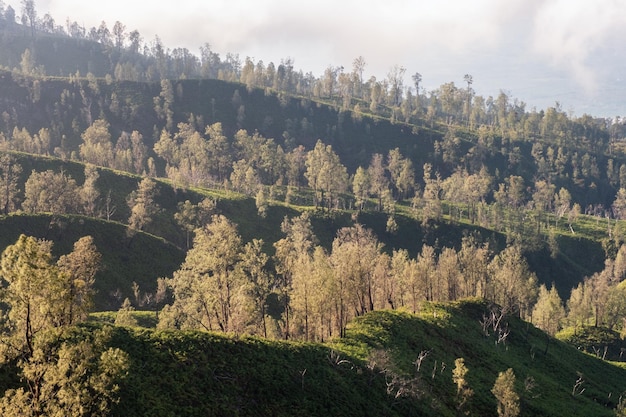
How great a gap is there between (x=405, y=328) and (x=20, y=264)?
222 feet

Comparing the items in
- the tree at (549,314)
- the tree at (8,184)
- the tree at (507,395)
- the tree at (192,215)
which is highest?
the tree at (8,184)

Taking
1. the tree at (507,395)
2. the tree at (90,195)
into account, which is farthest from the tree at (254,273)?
the tree at (90,195)

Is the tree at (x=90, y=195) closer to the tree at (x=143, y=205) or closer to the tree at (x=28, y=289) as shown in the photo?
the tree at (x=143, y=205)

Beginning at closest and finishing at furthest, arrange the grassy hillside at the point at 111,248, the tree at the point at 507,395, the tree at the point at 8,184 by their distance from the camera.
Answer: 1. the tree at the point at 507,395
2. the grassy hillside at the point at 111,248
3. the tree at the point at 8,184

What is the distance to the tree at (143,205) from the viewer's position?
519 feet

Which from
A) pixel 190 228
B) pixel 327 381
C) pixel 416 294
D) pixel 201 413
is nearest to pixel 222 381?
pixel 201 413

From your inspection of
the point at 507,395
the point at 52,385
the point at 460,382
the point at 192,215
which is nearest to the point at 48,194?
the point at 192,215

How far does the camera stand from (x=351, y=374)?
6175 cm

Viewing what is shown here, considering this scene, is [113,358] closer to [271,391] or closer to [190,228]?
[271,391]

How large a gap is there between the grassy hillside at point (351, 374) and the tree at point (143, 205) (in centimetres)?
10435

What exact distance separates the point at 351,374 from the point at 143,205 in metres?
124

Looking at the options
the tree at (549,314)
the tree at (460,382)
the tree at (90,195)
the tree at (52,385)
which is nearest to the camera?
the tree at (52,385)

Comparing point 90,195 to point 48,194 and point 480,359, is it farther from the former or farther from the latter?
point 480,359

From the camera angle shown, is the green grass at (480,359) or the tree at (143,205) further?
the tree at (143,205)
